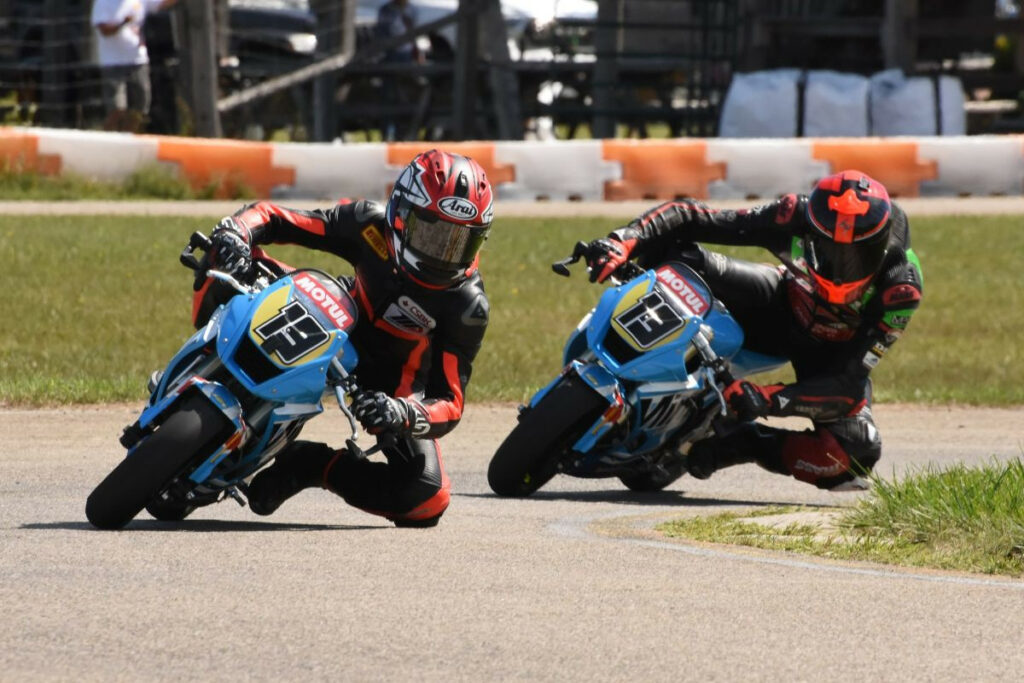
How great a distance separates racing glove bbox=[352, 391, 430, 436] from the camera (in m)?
6.55

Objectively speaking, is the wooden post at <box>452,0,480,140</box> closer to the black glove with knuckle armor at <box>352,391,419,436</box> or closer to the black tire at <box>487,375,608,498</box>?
the black tire at <box>487,375,608,498</box>

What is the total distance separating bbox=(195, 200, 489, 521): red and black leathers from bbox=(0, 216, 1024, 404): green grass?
3.72 meters

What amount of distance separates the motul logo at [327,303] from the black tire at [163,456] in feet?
1.59

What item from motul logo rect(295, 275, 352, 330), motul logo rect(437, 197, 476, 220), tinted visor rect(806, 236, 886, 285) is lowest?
tinted visor rect(806, 236, 886, 285)

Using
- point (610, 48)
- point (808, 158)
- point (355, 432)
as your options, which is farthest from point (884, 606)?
point (610, 48)

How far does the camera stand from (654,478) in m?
8.45

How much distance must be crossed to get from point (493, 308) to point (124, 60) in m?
6.72

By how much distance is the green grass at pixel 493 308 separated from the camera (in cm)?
1212

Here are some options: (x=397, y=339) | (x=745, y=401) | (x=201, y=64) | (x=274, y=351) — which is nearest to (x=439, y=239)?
(x=397, y=339)

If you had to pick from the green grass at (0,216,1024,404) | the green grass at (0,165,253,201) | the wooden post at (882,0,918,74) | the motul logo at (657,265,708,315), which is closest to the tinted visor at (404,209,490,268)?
the motul logo at (657,265,708,315)

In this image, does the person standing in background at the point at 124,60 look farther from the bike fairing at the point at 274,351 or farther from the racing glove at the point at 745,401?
the bike fairing at the point at 274,351

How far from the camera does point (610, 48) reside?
2298cm

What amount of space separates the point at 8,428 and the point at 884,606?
209 inches

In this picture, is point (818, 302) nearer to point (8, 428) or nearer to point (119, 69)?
point (8, 428)
